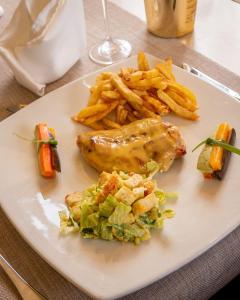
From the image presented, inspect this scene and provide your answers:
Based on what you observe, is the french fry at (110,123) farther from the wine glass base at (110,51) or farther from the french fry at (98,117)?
the wine glass base at (110,51)

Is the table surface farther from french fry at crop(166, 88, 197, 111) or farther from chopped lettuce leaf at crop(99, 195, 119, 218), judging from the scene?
chopped lettuce leaf at crop(99, 195, 119, 218)

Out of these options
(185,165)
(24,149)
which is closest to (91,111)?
(24,149)

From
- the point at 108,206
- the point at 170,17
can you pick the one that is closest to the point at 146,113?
the point at 108,206

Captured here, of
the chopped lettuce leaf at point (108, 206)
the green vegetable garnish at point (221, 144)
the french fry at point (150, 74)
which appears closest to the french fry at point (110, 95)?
the french fry at point (150, 74)

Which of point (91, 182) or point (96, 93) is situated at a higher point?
point (96, 93)

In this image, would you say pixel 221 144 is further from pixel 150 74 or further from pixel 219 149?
pixel 150 74

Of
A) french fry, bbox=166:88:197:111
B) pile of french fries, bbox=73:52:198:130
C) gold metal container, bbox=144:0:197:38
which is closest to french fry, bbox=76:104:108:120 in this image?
pile of french fries, bbox=73:52:198:130
